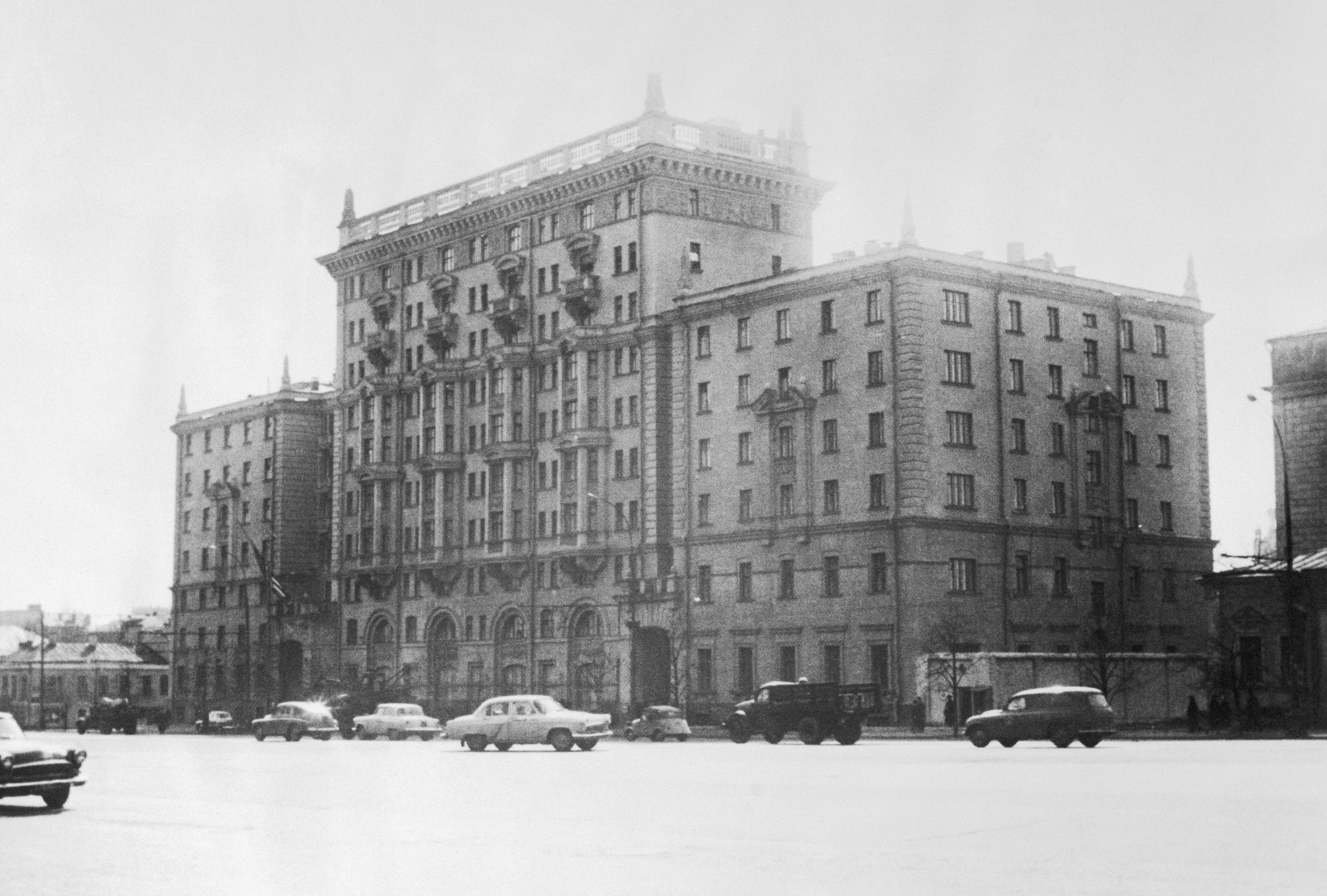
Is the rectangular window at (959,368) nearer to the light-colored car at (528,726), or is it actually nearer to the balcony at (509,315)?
the balcony at (509,315)

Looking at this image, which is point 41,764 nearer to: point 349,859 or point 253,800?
point 253,800

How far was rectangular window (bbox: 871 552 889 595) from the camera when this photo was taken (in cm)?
7506

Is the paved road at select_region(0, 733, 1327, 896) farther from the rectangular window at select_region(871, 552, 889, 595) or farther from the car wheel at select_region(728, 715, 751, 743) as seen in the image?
the rectangular window at select_region(871, 552, 889, 595)

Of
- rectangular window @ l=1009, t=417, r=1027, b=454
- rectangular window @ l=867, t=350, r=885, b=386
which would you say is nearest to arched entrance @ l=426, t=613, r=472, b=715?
rectangular window @ l=867, t=350, r=885, b=386

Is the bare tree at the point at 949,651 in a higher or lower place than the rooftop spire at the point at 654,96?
lower

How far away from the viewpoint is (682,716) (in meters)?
63.4

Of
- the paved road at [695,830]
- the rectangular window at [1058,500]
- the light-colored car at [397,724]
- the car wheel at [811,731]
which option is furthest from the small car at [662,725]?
the rectangular window at [1058,500]

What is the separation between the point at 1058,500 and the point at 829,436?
10549mm

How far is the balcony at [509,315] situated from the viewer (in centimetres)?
9481

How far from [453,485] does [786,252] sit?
22525 millimetres

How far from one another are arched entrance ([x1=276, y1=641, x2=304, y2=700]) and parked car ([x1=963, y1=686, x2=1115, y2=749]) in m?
72.9

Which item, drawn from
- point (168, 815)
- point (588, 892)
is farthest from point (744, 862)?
point (168, 815)

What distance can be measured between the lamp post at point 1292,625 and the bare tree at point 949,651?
39.5ft

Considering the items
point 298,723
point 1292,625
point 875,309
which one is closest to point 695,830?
point 1292,625
